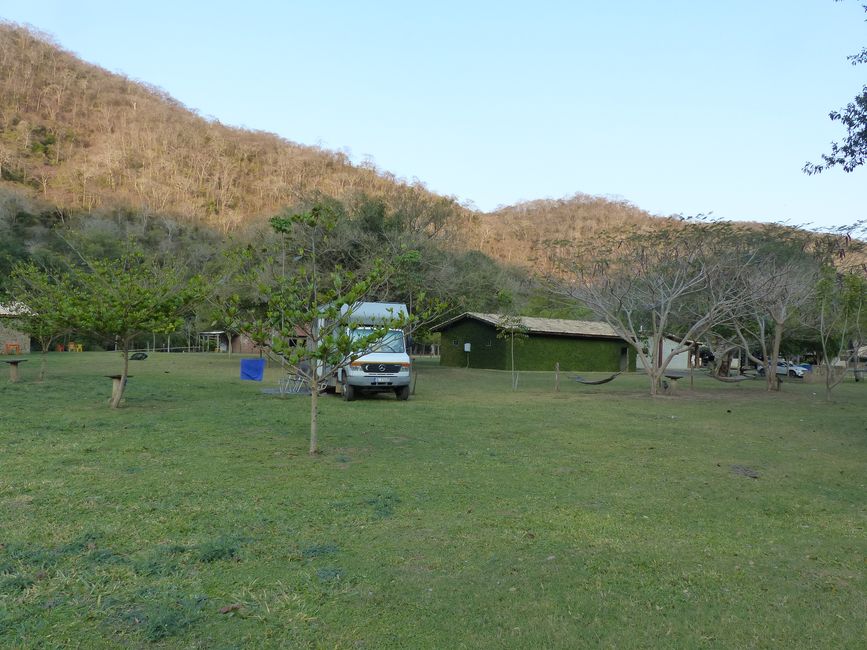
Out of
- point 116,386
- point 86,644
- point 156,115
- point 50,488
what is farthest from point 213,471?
point 156,115

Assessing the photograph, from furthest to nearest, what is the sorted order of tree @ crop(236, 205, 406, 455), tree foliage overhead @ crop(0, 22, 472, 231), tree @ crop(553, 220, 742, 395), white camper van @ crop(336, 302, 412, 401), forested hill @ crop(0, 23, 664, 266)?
tree foliage overhead @ crop(0, 22, 472, 231), forested hill @ crop(0, 23, 664, 266), tree @ crop(553, 220, 742, 395), white camper van @ crop(336, 302, 412, 401), tree @ crop(236, 205, 406, 455)

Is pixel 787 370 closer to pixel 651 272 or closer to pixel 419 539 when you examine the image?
pixel 651 272

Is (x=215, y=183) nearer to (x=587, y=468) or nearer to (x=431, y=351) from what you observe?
(x=431, y=351)

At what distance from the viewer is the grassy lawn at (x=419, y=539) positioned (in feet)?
11.3

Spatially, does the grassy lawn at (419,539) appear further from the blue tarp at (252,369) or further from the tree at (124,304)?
the blue tarp at (252,369)

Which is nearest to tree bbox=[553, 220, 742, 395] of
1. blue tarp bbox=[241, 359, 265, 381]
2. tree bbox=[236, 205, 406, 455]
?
blue tarp bbox=[241, 359, 265, 381]

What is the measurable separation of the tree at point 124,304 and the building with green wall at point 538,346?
78.3ft

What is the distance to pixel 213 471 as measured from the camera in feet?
23.5

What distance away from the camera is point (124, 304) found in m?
12.4

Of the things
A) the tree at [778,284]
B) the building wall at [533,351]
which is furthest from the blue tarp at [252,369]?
the building wall at [533,351]

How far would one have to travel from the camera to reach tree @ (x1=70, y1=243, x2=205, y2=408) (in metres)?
12.3

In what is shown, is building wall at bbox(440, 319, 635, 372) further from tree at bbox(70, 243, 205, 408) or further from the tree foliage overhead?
the tree foliage overhead

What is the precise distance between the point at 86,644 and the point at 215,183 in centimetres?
11351

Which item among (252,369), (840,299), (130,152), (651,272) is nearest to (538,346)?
(651,272)
